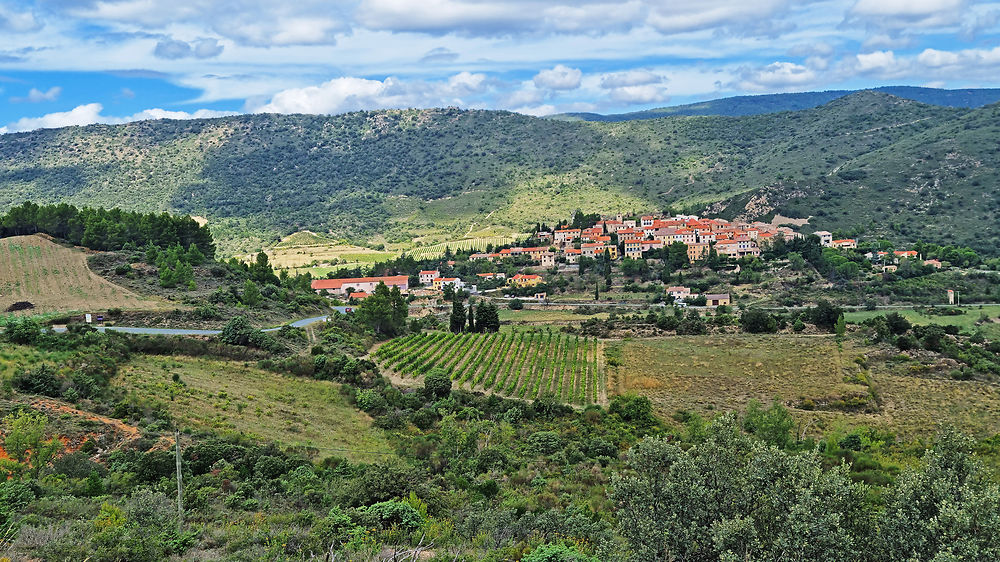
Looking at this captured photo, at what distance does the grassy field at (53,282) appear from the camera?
39844 mm

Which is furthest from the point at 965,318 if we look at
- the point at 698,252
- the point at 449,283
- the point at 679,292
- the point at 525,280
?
the point at 449,283

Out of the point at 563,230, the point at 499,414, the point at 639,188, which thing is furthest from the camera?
the point at 639,188

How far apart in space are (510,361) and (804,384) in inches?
720

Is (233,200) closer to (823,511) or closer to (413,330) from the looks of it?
(413,330)

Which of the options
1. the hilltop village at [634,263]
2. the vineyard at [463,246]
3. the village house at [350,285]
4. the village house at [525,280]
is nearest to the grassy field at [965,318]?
the hilltop village at [634,263]

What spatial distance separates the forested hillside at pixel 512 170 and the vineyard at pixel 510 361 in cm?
5946

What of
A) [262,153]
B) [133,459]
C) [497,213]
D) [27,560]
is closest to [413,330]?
[133,459]

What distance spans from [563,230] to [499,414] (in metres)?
63.2

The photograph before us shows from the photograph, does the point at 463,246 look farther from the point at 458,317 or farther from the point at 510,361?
the point at 510,361

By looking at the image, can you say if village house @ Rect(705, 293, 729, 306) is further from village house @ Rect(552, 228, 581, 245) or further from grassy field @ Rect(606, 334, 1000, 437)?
village house @ Rect(552, 228, 581, 245)

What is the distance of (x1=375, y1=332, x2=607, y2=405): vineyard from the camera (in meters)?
38.0

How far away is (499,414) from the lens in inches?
1241

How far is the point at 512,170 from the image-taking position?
478 ft

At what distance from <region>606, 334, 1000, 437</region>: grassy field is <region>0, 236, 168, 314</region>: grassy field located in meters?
32.2
